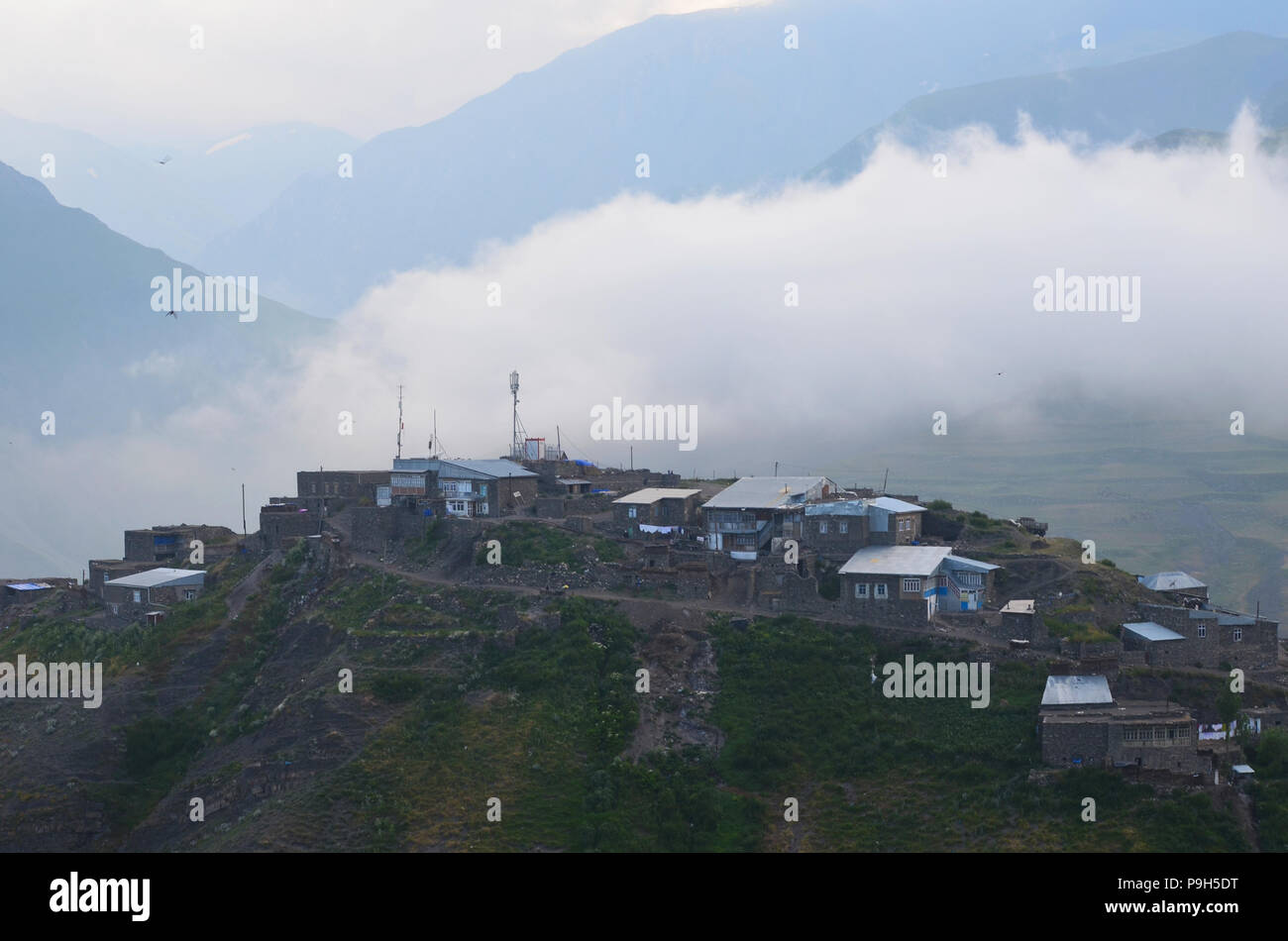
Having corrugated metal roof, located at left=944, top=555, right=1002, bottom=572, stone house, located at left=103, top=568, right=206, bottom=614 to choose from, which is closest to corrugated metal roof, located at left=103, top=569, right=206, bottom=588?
stone house, located at left=103, top=568, right=206, bottom=614

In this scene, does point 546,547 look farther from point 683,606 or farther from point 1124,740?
point 1124,740

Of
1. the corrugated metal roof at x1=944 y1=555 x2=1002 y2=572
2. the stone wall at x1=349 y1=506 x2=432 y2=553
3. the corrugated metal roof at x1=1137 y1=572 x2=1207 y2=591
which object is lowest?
the corrugated metal roof at x1=1137 y1=572 x2=1207 y2=591

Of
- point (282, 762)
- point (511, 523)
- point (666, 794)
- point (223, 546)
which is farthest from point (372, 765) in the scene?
point (223, 546)

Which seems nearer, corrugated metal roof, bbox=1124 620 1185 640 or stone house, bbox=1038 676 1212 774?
stone house, bbox=1038 676 1212 774

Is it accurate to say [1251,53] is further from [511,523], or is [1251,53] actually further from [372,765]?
[372,765]

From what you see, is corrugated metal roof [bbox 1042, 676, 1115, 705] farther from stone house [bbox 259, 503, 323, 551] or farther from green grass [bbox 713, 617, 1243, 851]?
stone house [bbox 259, 503, 323, 551]
